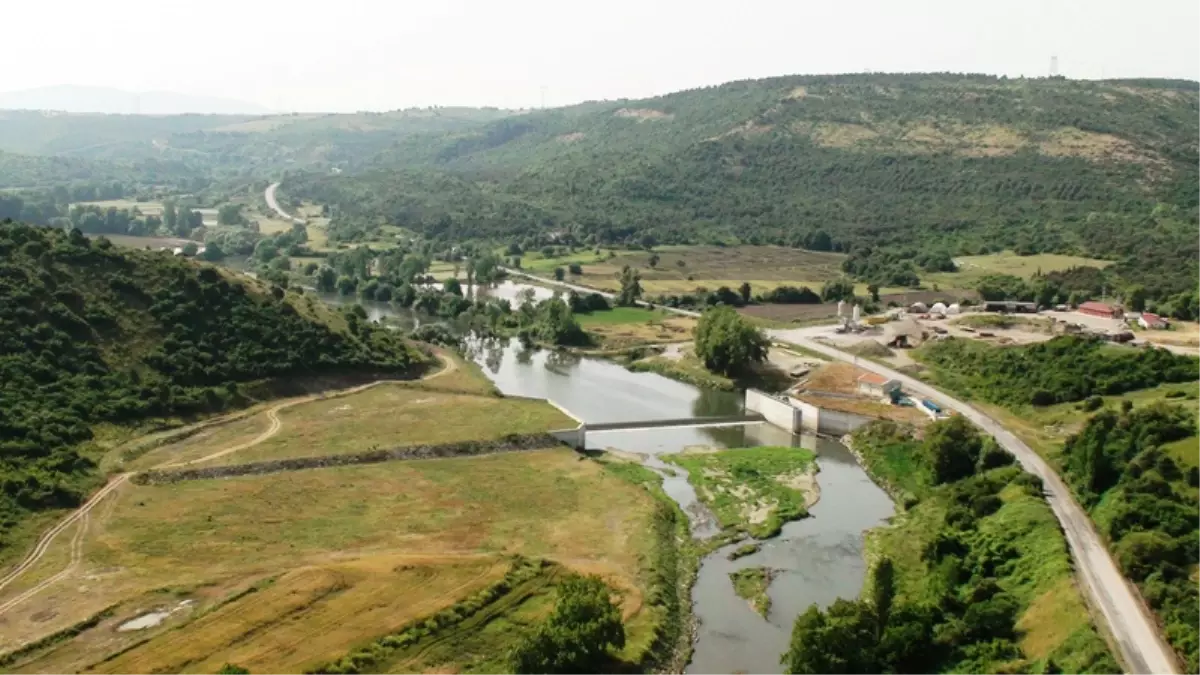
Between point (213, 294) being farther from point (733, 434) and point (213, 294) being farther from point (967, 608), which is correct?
point (967, 608)

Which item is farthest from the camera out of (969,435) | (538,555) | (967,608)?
(969,435)

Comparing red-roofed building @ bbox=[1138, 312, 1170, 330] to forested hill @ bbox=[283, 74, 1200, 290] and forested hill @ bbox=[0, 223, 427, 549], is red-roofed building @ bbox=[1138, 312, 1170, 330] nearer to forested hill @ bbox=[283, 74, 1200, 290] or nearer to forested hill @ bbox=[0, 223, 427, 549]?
forested hill @ bbox=[283, 74, 1200, 290]

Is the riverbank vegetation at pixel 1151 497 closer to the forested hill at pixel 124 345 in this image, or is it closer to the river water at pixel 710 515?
the river water at pixel 710 515

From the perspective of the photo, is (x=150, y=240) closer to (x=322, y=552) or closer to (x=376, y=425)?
(x=376, y=425)

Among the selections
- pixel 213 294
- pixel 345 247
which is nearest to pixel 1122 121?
pixel 345 247

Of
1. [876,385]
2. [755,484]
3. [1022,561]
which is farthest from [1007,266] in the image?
[1022,561]

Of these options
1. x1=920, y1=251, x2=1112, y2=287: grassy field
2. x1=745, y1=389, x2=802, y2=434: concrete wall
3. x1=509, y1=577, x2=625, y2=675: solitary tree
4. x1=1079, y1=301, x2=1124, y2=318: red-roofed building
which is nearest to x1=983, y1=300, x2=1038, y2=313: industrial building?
x1=1079, y1=301, x2=1124, y2=318: red-roofed building
